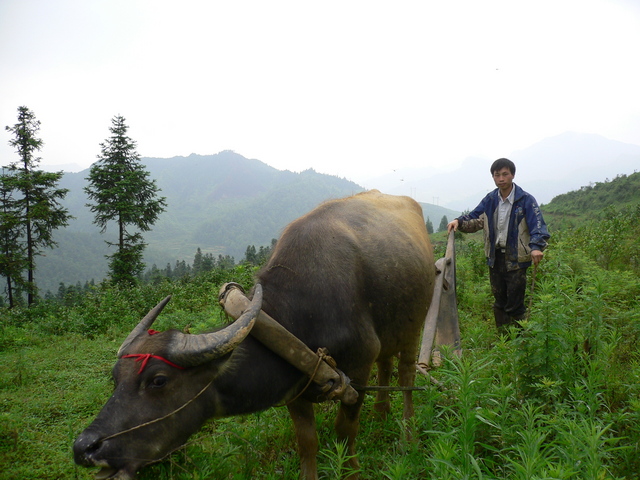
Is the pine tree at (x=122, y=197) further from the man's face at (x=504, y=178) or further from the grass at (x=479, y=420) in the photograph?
the man's face at (x=504, y=178)

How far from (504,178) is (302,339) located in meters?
3.22

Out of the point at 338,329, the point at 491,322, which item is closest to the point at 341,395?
the point at 338,329

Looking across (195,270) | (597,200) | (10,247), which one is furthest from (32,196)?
(597,200)

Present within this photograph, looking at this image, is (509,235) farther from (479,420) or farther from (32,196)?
(32,196)

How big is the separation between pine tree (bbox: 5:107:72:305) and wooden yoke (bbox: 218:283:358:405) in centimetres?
2446

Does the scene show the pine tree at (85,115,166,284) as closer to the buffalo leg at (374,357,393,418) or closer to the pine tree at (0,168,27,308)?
the pine tree at (0,168,27,308)

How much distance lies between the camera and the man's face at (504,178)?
173 inches

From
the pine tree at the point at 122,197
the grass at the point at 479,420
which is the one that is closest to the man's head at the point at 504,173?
the grass at the point at 479,420

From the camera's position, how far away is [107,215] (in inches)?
917

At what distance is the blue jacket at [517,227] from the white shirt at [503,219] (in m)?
0.04

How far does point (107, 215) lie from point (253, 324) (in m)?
24.7

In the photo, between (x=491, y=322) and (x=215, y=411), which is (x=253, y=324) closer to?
(x=215, y=411)

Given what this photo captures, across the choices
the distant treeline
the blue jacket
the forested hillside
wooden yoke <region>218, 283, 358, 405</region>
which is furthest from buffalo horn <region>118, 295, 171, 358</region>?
the forested hillside

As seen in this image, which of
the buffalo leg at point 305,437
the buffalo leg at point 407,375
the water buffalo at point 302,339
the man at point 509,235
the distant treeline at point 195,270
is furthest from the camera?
the distant treeline at point 195,270
